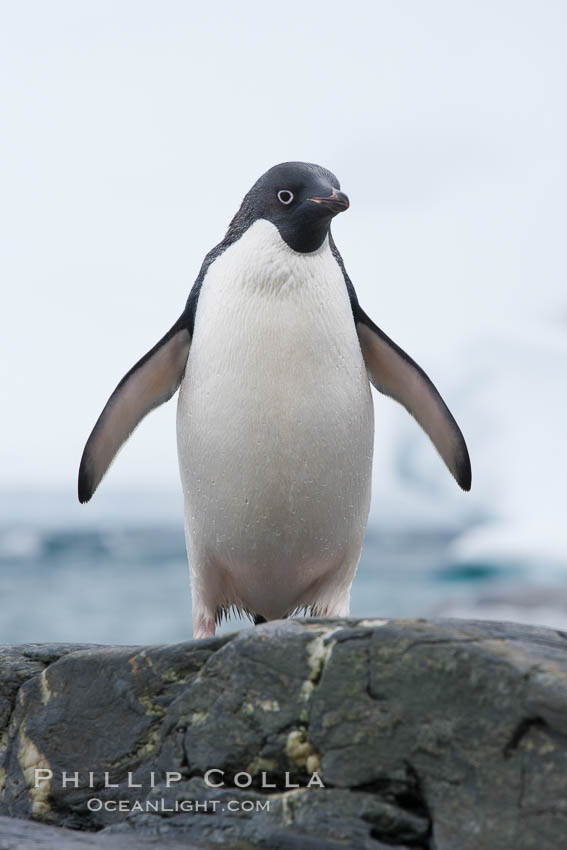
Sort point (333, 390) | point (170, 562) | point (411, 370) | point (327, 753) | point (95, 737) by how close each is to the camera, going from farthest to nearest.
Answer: point (170, 562)
point (411, 370)
point (333, 390)
point (95, 737)
point (327, 753)

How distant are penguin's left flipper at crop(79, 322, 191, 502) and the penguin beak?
28.6 inches

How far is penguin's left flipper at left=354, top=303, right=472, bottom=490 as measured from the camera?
381cm

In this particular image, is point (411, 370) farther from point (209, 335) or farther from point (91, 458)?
point (91, 458)

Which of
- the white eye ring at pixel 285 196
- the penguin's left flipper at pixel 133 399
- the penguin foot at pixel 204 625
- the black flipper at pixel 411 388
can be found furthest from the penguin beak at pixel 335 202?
the penguin foot at pixel 204 625

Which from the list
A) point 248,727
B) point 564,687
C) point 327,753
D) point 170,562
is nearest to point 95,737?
point 248,727

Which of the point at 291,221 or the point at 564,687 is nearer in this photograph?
the point at 564,687

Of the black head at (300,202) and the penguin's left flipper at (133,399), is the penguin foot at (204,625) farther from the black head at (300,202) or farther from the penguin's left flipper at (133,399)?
the black head at (300,202)

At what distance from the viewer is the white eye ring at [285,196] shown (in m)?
3.47

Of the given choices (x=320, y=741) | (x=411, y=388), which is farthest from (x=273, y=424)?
(x=320, y=741)

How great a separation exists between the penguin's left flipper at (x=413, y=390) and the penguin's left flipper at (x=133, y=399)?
680 millimetres

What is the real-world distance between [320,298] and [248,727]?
1.73m

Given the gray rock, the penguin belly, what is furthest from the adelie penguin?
the gray rock

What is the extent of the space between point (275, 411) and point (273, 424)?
0.14 ft

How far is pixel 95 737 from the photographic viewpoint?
2301mm
